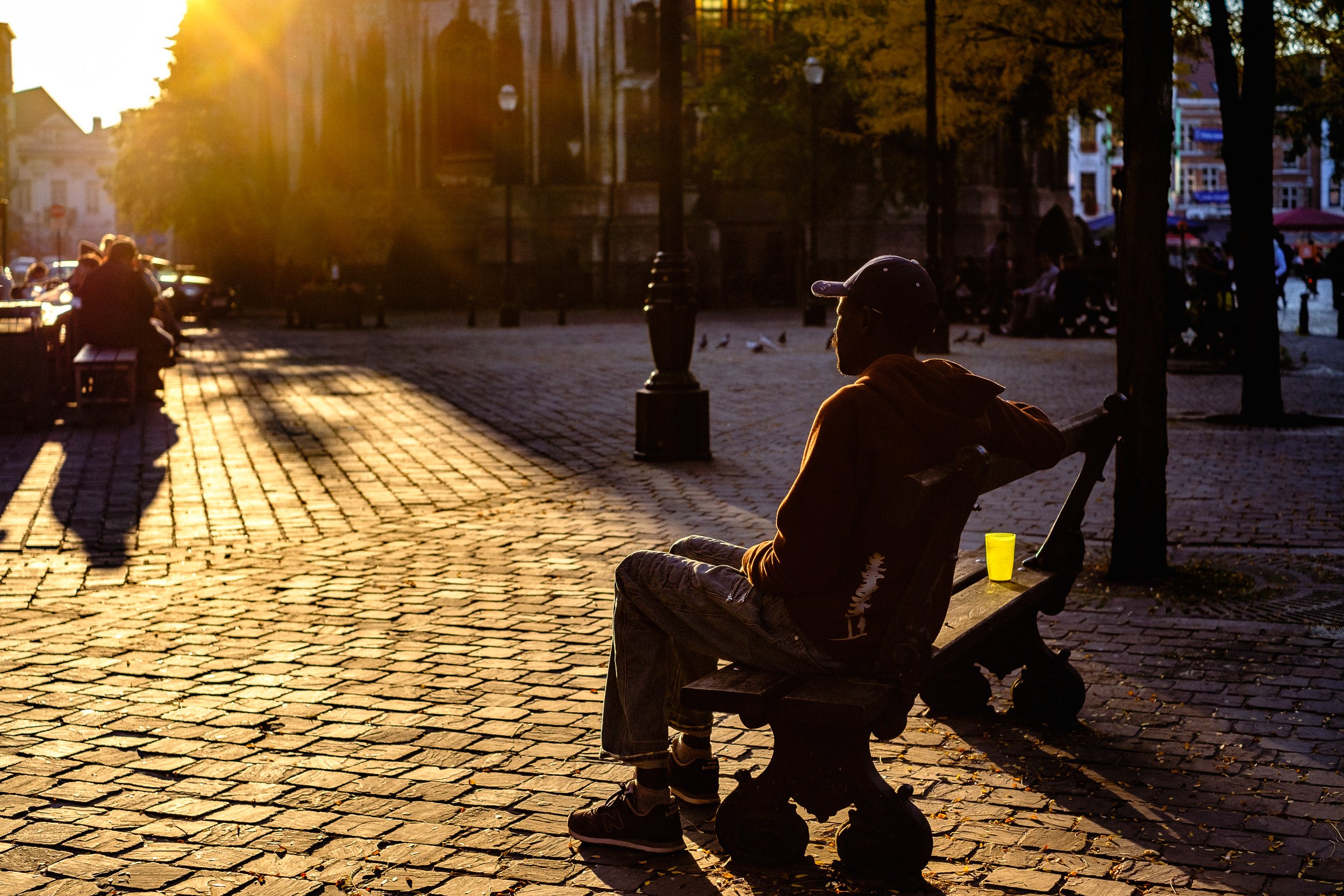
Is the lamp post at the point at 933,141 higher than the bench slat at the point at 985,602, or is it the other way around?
the lamp post at the point at 933,141

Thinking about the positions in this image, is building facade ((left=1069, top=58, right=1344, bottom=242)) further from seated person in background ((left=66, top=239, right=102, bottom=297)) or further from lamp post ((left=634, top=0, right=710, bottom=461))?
lamp post ((left=634, top=0, right=710, bottom=461))

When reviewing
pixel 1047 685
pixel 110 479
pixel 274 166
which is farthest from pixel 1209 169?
pixel 1047 685

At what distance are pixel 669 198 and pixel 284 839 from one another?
8.25 meters

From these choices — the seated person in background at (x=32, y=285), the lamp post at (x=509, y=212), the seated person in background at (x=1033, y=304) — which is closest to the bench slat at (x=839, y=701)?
the seated person in background at (x=32, y=285)

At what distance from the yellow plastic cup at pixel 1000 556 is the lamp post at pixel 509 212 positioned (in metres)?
29.7

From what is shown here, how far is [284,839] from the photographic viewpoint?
4043 mm

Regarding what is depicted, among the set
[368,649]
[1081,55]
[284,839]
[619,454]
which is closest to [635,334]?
[1081,55]

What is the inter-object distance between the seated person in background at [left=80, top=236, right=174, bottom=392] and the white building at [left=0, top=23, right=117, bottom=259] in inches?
4253

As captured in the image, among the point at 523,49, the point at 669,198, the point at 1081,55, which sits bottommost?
the point at 669,198

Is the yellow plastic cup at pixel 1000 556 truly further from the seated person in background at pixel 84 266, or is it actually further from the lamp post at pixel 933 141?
the seated person in background at pixel 84 266

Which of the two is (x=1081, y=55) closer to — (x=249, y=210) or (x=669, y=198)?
(x=669, y=198)

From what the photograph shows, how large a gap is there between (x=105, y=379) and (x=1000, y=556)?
11719 mm

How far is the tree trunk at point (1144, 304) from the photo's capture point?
7094 millimetres

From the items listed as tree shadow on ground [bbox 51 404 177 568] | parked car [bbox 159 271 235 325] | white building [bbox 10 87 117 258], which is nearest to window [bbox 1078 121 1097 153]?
parked car [bbox 159 271 235 325]
